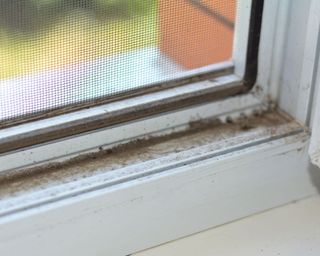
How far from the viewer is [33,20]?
2.90 feet

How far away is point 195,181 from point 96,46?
23cm

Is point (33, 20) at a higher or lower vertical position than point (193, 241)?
higher

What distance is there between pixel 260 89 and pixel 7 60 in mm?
398


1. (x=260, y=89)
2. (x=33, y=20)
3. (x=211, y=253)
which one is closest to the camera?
(x=33, y=20)

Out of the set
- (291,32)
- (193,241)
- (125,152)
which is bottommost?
(193,241)

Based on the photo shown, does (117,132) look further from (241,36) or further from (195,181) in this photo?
(241,36)

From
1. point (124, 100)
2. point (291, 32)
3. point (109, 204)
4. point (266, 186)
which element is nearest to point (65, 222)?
point (109, 204)

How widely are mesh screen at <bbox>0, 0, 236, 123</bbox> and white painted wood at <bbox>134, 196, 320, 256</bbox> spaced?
23cm

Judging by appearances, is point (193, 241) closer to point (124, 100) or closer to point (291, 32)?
point (124, 100)

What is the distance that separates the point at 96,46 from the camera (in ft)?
3.08

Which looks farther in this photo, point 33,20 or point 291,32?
point 291,32

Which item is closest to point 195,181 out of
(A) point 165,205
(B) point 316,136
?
(A) point 165,205

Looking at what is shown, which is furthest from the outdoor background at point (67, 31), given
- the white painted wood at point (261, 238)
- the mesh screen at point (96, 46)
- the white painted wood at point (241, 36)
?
the white painted wood at point (261, 238)

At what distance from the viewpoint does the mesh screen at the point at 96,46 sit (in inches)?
35.1
